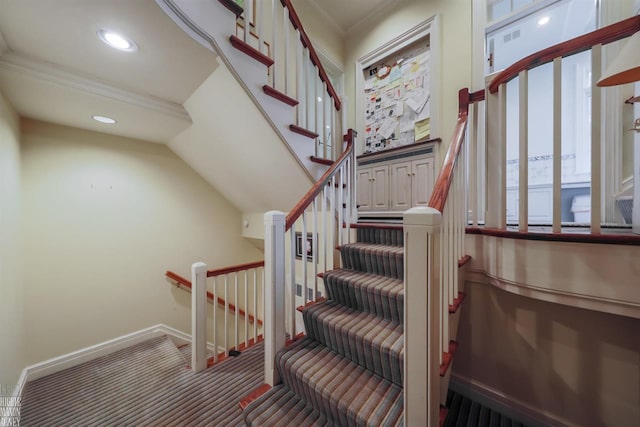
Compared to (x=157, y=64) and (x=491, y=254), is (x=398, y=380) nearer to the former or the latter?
(x=491, y=254)

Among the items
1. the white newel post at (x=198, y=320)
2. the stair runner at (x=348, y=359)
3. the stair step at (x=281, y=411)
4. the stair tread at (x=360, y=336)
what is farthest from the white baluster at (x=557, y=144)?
the white newel post at (x=198, y=320)

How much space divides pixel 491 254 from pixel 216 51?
2.10m

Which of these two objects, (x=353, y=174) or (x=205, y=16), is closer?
(x=205, y=16)

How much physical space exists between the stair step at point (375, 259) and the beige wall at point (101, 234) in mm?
2224

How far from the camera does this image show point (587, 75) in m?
2.47

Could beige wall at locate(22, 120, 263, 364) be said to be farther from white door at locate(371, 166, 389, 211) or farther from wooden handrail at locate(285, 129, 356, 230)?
white door at locate(371, 166, 389, 211)

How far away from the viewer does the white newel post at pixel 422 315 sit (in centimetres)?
85

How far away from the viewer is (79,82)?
1.53m

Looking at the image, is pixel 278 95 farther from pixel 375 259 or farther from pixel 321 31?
pixel 321 31

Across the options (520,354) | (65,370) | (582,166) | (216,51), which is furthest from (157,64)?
(582,166)

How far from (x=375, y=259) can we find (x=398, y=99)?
7.61ft

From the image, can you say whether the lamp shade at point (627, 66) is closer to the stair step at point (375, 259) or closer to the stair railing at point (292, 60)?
the stair step at point (375, 259)

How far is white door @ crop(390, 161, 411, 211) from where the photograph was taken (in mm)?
2839

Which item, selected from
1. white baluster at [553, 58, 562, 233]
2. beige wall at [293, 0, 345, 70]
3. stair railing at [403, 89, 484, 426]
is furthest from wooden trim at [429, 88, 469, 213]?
beige wall at [293, 0, 345, 70]
